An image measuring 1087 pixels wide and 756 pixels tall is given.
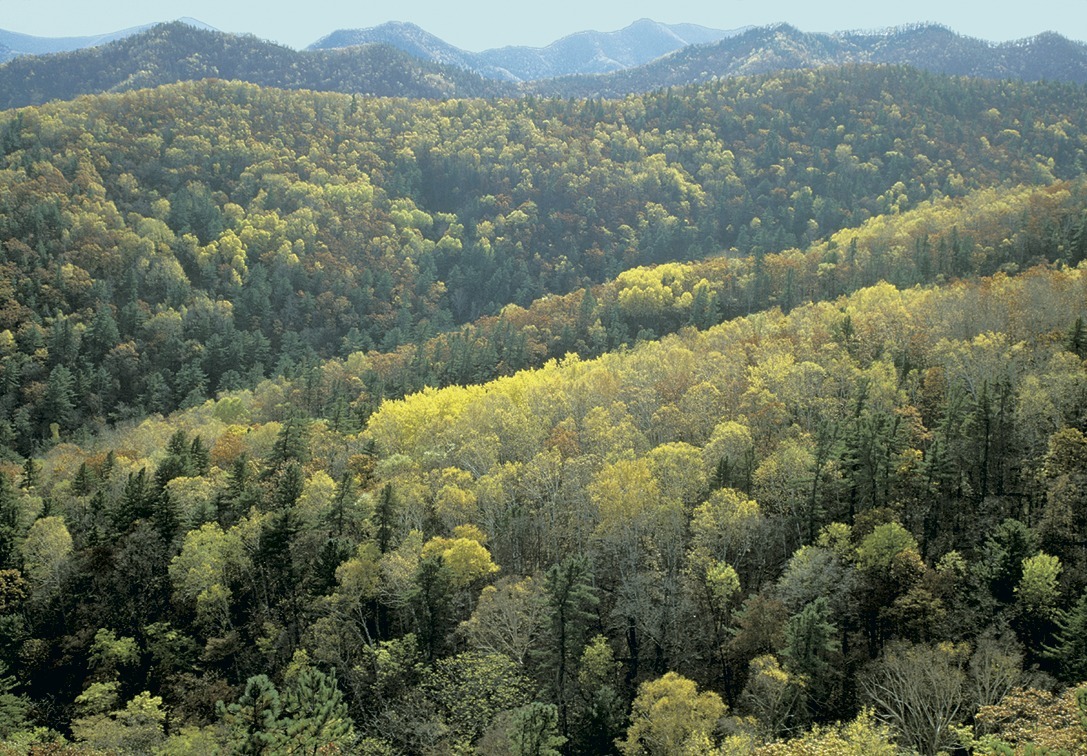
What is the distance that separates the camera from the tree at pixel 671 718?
47.5 m

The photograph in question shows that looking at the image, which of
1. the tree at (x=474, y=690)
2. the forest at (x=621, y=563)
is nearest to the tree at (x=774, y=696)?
the forest at (x=621, y=563)

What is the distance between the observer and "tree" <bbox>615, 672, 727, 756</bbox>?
4747 centimetres

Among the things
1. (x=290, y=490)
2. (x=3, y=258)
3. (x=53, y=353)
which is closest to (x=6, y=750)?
(x=290, y=490)

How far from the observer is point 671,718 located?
4772 cm

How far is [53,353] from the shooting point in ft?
552

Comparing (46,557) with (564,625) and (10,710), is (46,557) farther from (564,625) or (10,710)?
(564,625)

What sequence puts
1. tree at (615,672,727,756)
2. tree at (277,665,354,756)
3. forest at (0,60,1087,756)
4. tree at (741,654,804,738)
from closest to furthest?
tree at (277,665,354,756) < tree at (741,654,804,738) < tree at (615,672,727,756) < forest at (0,60,1087,756)

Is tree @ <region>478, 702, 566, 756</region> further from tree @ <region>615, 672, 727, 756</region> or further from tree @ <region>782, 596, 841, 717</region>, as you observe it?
tree @ <region>782, 596, 841, 717</region>

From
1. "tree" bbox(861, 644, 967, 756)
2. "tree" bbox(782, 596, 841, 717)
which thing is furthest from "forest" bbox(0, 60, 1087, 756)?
"tree" bbox(861, 644, 967, 756)

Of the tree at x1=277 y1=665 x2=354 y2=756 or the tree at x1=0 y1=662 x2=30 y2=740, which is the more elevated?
the tree at x1=277 y1=665 x2=354 y2=756

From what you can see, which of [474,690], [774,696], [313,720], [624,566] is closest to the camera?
[313,720]

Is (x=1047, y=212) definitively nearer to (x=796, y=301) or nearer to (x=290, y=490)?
(x=796, y=301)

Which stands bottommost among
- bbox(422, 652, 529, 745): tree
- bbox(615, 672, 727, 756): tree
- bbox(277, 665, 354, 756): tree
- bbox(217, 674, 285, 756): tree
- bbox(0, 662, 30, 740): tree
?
bbox(0, 662, 30, 740): tree

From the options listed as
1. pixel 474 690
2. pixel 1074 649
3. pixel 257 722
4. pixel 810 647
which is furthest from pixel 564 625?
pixel 1074 649
